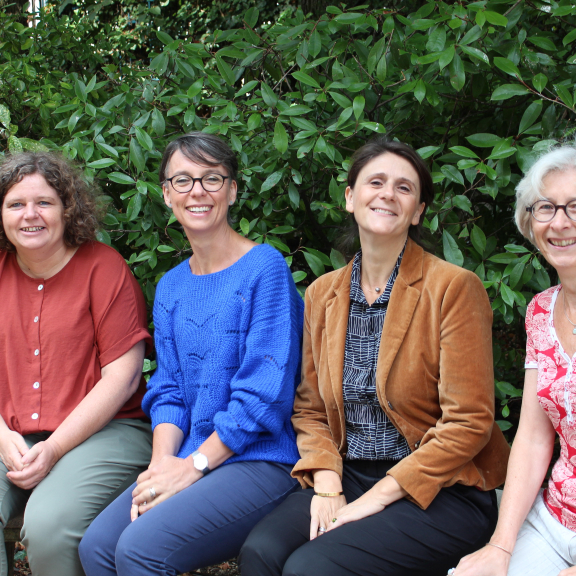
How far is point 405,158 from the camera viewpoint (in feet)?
7.82

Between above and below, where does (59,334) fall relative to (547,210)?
below

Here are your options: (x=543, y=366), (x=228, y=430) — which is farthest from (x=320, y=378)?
(x=543, y=366)

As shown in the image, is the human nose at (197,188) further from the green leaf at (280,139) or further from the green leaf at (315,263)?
the green leaf at (315,263)

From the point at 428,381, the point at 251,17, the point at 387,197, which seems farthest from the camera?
the point at 251,17

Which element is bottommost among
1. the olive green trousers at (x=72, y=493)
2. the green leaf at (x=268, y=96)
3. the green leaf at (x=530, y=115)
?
the olive green trousers at (x=72, y=493)

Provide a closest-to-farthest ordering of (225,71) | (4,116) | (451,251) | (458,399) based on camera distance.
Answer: (458,399)
(451,251)
(225,71)
(4,116)

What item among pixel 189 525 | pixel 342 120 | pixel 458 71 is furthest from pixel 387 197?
pixel 189 525

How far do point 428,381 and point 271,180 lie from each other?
1.12 m

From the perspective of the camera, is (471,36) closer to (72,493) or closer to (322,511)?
(322,511)

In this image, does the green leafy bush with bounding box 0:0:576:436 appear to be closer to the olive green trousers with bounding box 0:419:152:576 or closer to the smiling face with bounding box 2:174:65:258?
the smiling face with bounding box 2:174:65:258

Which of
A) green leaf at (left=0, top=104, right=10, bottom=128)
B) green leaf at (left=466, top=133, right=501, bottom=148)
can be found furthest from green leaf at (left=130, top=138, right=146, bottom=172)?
green leaf at (left=466, top=133, right=501, bottom=148)

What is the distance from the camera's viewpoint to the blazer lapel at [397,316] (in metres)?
2.19

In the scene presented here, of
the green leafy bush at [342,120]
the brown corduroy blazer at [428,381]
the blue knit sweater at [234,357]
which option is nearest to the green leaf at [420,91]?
the green leafy bush at [342,120]

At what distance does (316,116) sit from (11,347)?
1695 mm
